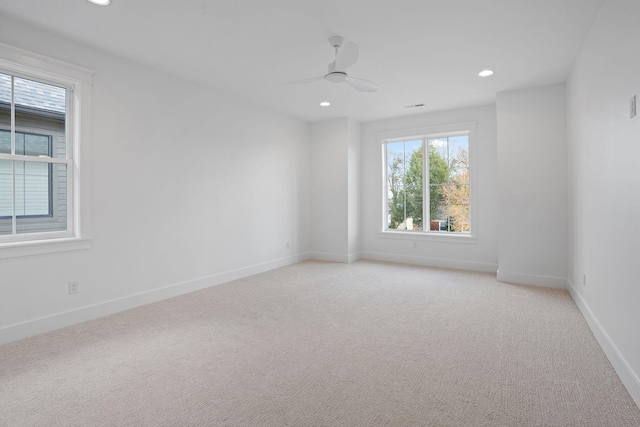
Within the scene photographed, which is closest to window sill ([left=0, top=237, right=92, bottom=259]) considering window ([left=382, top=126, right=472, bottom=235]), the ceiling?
the ceiling

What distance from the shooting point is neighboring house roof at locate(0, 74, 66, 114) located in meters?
2.90

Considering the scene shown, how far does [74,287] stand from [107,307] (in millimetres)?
382

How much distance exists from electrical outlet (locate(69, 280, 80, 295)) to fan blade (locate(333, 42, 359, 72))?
3206mm

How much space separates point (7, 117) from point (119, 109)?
915 millimetres

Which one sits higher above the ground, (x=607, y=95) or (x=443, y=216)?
(x=607, y=95)

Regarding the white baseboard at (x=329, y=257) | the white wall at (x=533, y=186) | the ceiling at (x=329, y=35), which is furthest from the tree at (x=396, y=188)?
the ceiling at (x=329, y=35)

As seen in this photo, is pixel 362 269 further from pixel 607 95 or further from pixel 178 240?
pixel 607 95

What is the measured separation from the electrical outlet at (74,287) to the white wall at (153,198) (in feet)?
0.12

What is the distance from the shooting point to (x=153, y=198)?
391 cm

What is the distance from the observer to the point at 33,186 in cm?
306

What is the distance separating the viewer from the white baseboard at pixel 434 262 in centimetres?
548

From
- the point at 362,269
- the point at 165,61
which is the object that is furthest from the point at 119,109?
the point at 362,269

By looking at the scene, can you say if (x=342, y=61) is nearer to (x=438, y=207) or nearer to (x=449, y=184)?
(x=449, y=184)

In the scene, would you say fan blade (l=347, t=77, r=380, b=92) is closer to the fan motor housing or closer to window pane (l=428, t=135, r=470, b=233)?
the fan motor housing
